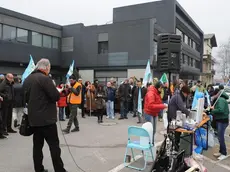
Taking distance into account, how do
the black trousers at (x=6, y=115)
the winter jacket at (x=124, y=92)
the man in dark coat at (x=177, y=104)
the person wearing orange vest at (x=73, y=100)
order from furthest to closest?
1. the winter jacket at (x=124, y=92)
2. the person wearing orange vest at (x=73, y=100)
3. the black trousers at (x=6, y=115)
4. the man in dark coat at (x=177, y=104)

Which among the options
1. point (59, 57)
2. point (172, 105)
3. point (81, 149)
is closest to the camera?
point (172, 105)

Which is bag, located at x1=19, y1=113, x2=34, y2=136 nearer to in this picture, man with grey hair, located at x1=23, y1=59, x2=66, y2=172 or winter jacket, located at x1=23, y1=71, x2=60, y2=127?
man with grey hair, located at x1=23, y1=59, x2=66, y2=172

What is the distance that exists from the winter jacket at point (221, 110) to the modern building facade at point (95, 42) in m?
18.0

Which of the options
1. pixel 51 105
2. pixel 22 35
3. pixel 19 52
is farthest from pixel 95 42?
pixel 51 105

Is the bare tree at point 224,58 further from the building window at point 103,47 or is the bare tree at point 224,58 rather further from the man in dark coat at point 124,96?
the man in dark coat at point 124,96

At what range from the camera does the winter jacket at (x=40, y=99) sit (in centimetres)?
399

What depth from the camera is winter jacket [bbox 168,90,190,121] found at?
5.38 m

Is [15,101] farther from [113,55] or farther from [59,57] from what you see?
[59,57]

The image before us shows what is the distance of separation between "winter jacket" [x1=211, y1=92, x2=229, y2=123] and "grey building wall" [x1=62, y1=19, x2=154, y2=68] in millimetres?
17978

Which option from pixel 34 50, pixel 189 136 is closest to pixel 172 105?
pixel 189 136

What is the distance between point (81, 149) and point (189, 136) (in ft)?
9.08

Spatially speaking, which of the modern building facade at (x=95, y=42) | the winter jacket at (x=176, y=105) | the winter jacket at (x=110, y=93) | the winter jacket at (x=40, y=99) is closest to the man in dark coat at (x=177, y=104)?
the winter jacket at (x=176, y=105)

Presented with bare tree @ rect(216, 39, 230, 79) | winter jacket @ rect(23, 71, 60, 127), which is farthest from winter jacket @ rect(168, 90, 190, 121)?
bare tree @ rect(216, 39, 230, 79)

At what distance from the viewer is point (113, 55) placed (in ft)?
84.7
